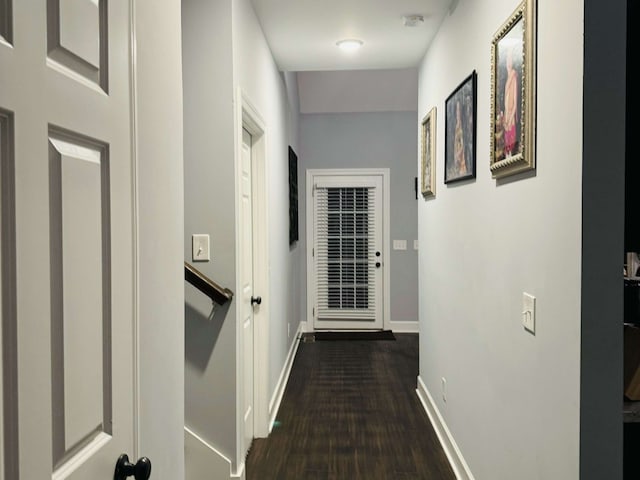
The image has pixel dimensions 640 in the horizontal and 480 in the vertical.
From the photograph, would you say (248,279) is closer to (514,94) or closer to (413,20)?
(413,20)

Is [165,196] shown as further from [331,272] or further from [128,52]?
Result: [331,272]

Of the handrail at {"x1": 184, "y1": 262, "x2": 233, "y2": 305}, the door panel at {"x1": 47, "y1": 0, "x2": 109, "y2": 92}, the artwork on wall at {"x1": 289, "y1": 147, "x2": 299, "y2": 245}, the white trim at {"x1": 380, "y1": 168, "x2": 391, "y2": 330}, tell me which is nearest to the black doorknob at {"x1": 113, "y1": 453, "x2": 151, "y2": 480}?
the door panel at {"x1": 47, "y1": 0, "x2": 109, "y2": 92}

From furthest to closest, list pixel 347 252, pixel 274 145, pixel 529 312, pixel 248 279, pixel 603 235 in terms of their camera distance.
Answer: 1. pixel 347 252
2. pixel 274 145
3. pixel 248 279
4. pixel 529 312
5. pixel 603 235

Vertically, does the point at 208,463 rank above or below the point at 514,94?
below

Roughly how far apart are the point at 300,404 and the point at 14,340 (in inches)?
140

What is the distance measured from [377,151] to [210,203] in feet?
14.3

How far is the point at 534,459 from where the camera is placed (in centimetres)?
185

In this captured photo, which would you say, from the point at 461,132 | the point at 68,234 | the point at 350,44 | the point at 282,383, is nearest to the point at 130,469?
the point at 68,234

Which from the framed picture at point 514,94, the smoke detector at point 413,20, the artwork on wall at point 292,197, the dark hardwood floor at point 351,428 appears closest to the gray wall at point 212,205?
the dark hardwood floor at point 351,428

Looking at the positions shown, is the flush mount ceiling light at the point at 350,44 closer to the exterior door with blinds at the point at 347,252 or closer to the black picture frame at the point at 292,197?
the black picture frame at the point at 292,197

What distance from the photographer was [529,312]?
187cm

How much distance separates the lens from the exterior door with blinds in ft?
22.4

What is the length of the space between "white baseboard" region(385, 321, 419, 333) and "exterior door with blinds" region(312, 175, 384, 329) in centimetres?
12

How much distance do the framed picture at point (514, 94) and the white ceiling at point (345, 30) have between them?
42.9 inches
